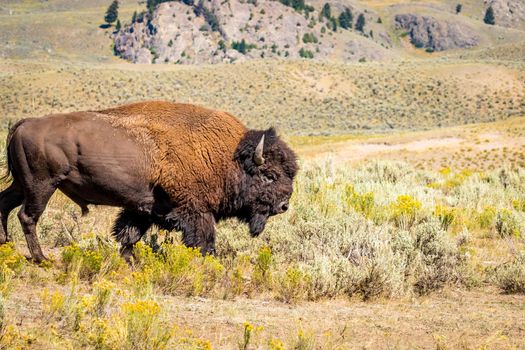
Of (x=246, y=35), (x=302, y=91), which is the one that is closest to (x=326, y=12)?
(x=246, y=35)

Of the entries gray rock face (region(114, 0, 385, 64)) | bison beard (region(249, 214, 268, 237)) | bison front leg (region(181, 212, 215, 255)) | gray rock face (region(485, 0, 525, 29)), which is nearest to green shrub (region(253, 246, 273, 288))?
bison front leg (region(181, 212, 215, 255))

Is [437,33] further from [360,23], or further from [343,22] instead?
[343,22]

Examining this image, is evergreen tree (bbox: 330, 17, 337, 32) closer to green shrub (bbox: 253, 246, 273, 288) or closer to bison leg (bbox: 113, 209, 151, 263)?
bison leg (bbox: 113, 209, 151, 263)

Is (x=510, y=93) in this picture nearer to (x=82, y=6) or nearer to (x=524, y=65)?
(x=524, y=65)

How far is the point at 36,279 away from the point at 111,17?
445 ft

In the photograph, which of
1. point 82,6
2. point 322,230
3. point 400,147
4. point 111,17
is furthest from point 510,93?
point 82,6

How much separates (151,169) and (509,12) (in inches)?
7446

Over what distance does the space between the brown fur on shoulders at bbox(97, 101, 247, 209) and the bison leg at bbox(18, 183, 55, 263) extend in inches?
37.4

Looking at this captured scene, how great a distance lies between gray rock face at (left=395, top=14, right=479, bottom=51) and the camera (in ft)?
461

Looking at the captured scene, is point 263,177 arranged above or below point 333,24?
above

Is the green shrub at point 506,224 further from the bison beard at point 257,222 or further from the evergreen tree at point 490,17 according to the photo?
the evergreen tree at point 490,17

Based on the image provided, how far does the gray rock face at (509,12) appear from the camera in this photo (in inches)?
6663

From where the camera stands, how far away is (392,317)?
199 inches

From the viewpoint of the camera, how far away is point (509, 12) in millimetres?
173500
